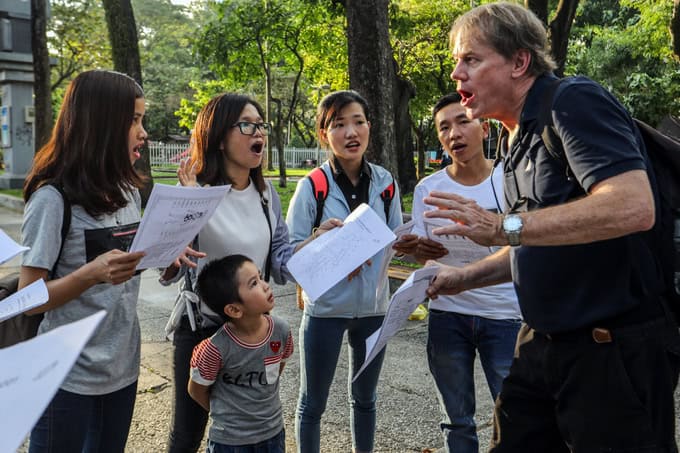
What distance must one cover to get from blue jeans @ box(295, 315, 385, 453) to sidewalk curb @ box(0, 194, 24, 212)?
552 inches

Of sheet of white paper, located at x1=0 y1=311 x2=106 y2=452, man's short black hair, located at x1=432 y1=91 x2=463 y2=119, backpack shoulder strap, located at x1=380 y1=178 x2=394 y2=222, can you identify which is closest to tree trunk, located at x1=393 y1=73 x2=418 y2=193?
backpack shoulder strap, located at x1=380 y1=178 x2=394 y2=222

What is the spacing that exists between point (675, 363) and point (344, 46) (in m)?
19.4

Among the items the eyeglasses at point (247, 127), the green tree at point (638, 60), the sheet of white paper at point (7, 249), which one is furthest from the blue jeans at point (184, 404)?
the green tree at point (638, 60)

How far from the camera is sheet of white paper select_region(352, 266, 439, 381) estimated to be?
2430 millimetres

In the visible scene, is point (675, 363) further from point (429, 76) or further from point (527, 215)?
point (429, 76)

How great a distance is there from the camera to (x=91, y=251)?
235 centimetres

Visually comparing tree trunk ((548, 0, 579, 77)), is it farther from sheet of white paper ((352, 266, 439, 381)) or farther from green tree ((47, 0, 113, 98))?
green tree ((47, 0, 113, 98))

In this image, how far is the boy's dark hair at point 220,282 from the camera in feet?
9.11

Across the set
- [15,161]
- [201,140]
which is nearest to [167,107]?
[15,161]

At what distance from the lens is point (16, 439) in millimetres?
999

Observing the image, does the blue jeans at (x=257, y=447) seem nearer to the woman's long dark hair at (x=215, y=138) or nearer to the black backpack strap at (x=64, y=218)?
the black backpack strap at (x=64, y=218)

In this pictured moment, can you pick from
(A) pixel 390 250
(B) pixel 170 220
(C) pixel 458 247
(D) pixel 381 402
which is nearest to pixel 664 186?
(C) pixel 458 247

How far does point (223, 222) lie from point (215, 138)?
1.40 feet

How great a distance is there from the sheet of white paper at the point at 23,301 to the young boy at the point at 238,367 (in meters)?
0.94
